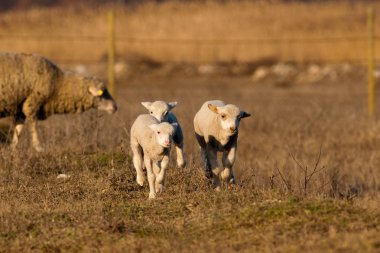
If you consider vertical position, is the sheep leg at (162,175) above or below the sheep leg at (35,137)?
above

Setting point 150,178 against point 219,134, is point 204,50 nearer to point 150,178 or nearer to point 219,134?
point 219,134

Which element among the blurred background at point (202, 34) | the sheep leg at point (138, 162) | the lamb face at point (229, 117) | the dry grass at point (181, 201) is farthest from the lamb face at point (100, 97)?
the blurred background at point (202, 34)

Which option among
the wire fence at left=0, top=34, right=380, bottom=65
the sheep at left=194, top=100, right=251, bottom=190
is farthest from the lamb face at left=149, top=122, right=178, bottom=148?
the wire fence at left=0, top=34, right=380, bottom=65

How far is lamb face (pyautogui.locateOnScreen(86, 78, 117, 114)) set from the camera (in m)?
15.2

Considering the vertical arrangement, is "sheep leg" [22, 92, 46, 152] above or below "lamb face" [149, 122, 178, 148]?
below

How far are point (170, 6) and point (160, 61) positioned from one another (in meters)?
13.3

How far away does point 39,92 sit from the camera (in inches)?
560

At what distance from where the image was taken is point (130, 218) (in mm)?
7961

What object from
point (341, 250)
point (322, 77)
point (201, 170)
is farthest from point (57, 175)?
point (322, 77)

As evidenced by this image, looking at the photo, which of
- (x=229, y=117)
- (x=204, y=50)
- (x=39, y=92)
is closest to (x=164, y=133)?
(x=229, y=117)

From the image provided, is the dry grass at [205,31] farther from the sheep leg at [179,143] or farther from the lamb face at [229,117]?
the lamb face at [229,117]

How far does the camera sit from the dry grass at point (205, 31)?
34250 mm

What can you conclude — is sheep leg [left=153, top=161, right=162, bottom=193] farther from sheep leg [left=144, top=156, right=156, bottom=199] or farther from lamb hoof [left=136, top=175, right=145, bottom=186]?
lamb hoof [left=136, top=175, right=145, bottom=186]

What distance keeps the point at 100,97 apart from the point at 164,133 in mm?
6945
